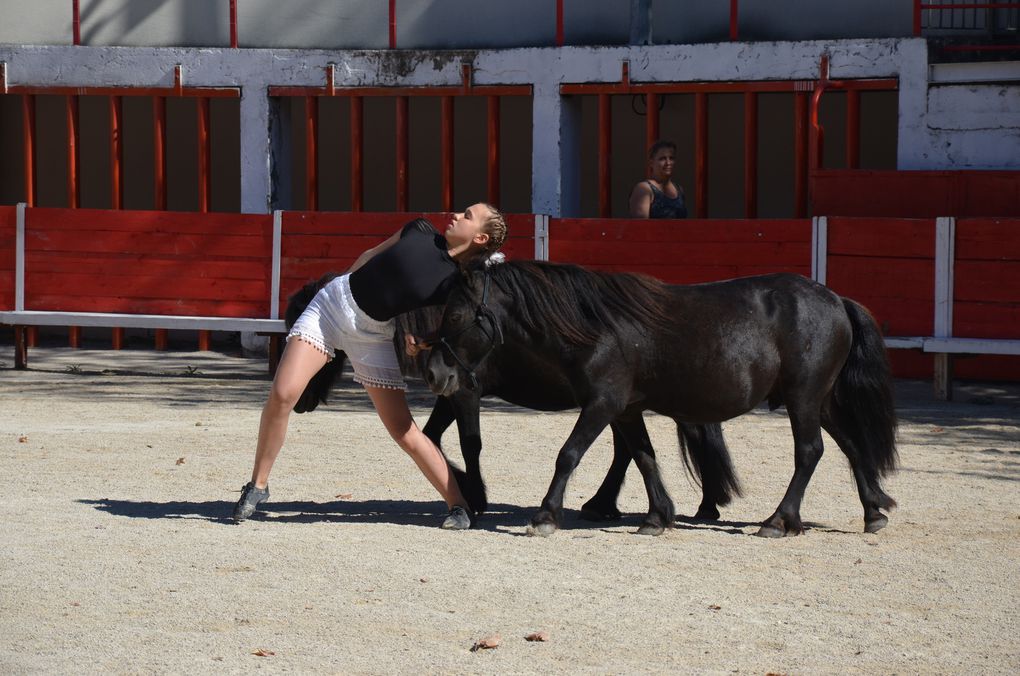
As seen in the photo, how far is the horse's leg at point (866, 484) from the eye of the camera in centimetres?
713

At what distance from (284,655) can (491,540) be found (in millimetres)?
1864

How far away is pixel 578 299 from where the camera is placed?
695cm

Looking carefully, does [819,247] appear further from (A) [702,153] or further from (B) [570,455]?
(B) [570,455]

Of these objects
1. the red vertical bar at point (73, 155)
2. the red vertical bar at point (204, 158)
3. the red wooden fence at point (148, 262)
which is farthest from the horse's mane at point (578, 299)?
the red vertical bar at point (73, 155)

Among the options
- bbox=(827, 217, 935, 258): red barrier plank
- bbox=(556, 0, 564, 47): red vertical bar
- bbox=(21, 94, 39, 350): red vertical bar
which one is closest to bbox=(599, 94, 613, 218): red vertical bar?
bbox=(556, 0, 564, 47): red vertical bar

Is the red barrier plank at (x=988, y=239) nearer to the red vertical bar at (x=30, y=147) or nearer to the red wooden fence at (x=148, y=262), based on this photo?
the red wooden fence at (x=148, y=262)

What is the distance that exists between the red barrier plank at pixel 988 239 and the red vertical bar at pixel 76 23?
7849mm

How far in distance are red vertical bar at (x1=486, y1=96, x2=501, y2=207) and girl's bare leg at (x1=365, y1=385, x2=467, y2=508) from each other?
7.68m

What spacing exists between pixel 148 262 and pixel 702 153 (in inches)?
175

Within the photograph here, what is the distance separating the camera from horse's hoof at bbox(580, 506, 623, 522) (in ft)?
24.1

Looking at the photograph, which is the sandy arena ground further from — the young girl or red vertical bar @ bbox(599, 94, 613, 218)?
red vertical bar @ bbox(599, 94, 613, 218)

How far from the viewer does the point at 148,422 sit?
10336 mm

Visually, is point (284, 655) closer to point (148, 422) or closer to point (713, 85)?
point (148, 422)

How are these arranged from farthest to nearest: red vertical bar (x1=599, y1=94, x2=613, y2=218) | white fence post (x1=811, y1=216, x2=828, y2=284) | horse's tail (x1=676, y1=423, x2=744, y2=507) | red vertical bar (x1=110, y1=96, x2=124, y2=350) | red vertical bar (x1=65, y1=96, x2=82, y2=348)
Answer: red vertical bar (x1=65, y1=96, x2=82, y2=348) < red vertical bar (x1=110, y1=96, x2=124, y2=350) < red vertical bar (x1=599, y1=94, x2=613, y2=218) < white fence post (x1=811, y1=216, x2=828, y2=284) < horse's tail (x1=676, y1=423, x2=744, y2=507)
